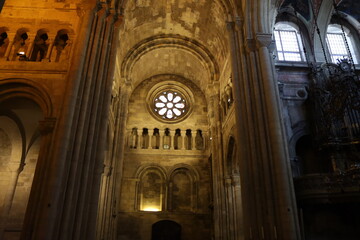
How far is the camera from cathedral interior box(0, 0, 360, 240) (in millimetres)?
9484

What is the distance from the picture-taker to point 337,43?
18797 millimetres

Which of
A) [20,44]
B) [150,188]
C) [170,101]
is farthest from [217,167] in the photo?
[20,44]

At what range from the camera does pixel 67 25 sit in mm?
11133

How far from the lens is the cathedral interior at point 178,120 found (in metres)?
9.48

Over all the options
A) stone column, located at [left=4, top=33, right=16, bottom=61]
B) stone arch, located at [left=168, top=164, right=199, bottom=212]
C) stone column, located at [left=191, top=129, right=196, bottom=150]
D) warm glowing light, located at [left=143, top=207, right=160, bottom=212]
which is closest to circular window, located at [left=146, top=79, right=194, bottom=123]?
stone column, located at [left=191, top=129, right=196, bottom=150]

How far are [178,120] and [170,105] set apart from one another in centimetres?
167

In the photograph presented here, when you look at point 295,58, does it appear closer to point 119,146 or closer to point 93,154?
point 119,146

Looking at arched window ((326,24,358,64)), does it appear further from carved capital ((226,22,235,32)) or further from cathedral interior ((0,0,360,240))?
carved capital ((226,22,235,32))

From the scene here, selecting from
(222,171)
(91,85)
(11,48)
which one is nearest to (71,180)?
(91,85)

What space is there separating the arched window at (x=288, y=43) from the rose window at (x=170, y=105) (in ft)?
28.9

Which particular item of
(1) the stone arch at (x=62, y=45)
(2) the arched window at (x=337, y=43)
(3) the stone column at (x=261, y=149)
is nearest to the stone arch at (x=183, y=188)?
A: (3) the stone column at (x=261, y=149)

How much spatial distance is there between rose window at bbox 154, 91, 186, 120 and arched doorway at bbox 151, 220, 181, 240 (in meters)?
7.96

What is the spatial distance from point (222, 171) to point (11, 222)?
11261 mm

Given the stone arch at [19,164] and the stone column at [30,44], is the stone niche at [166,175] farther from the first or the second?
the stone column at [30,44]
